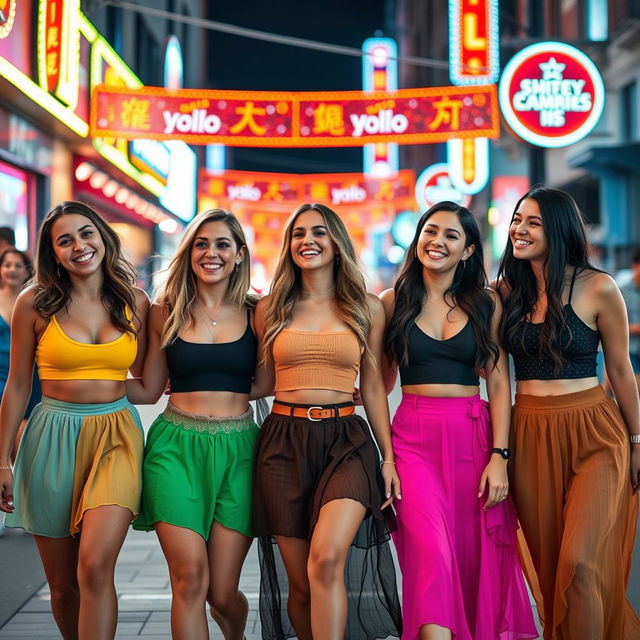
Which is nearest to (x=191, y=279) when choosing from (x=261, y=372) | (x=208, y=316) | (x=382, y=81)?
(x=208, y=316)

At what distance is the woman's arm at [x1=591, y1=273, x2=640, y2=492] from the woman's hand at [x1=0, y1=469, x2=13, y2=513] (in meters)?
2.80

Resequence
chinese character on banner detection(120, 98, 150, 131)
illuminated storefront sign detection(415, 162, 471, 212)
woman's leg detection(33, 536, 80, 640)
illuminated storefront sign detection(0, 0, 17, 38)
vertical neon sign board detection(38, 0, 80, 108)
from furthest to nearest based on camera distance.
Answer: illuminated storefront sign detection(415, 162, 471, 212)
vertical neon sign board detection(38, 0, 80, 108)
chinese character on banner detection(120, 98, 150, 131)
illuminated storefront sign detection(0, 0, 17, 38)
woman's leg detection(33, 536, 80, 640)

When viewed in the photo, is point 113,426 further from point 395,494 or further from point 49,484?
point 395,494

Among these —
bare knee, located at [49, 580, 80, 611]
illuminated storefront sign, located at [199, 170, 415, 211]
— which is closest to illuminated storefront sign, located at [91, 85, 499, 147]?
bare knee, located at [49, 580, 80, 611]

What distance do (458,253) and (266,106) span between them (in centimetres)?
662

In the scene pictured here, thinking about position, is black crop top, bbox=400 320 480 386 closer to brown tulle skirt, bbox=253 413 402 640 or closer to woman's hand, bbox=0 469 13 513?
brown tulle skirt, bbox=253 413 402 640

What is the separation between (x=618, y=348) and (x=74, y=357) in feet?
8.17

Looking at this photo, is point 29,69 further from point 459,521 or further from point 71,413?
point 459,521

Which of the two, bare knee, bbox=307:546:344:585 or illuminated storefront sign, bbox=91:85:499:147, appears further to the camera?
illuminated storefront sign, bbox=91:85:499:147

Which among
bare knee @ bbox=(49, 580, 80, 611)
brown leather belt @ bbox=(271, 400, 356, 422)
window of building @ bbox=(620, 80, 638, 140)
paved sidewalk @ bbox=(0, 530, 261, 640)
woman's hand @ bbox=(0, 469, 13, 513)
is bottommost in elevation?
paved sidewalk @ bbox=(0, 530, 261, 640)

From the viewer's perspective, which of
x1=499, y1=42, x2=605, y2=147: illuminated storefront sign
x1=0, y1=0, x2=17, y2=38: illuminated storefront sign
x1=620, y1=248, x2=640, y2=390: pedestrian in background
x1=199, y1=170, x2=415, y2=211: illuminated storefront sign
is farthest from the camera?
x1=199, y1=170, x2=415, y2=211: illuminated storefront sign

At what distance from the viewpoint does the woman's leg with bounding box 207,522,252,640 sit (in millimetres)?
4035

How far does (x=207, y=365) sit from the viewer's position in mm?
4152

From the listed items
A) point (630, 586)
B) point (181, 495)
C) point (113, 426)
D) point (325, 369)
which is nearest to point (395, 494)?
point (325, 369)
